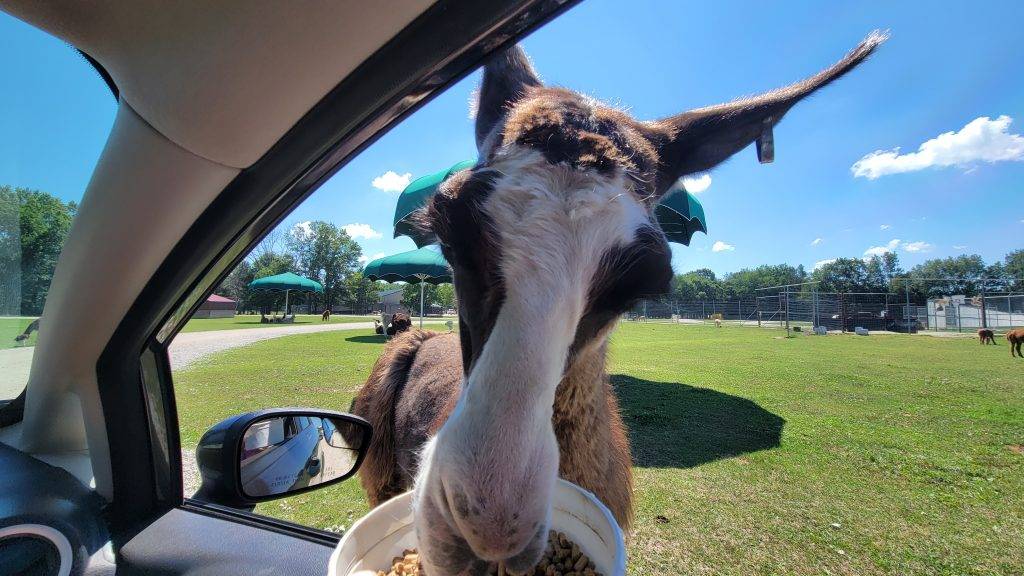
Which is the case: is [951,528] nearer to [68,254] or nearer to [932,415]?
[932,415]

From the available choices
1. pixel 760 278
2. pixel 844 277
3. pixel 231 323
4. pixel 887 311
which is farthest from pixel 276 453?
pixel 760 278

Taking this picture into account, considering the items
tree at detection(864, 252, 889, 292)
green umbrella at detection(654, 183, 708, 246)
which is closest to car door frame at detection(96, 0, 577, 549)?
green umbrella at detection(654, 183, 708, 246)

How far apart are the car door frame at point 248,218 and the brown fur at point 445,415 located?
115cm

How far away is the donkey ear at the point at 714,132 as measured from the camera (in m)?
2.14

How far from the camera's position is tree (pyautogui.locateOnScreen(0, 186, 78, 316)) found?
3.97ft

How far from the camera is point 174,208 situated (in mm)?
1246

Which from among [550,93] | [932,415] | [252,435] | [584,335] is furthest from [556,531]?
[932,415]

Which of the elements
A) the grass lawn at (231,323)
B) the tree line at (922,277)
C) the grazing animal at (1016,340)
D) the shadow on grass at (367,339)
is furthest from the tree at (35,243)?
the tree line at (922,277)

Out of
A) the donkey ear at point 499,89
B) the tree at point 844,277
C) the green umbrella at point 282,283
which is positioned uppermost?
the tree at point 844,277

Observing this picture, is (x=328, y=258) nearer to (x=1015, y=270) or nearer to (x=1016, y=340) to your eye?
(x=1016, y=340)

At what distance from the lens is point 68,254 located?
1.25 m

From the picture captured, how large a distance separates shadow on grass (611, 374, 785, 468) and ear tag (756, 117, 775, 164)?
4.60 metres

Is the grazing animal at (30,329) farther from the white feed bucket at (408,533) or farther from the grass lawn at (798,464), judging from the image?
the grass lawn at (798,464)

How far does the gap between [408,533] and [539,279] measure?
2.93ft
